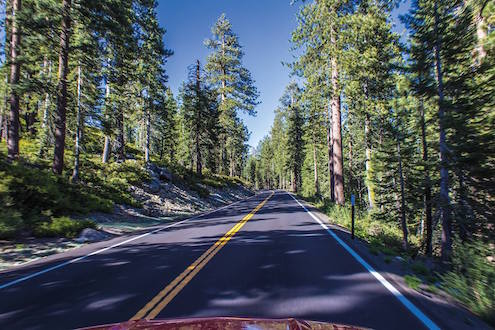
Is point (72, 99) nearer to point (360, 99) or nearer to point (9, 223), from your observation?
point (9, 223)

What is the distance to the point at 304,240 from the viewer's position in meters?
9.01

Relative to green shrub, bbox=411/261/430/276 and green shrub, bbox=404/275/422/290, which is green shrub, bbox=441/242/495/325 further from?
green shrub, bbox=411/261/430/276

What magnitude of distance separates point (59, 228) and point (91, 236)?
3.66ft

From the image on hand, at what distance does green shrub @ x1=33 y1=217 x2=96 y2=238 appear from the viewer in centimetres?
967

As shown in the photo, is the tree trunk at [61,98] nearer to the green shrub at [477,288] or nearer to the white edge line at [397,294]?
the white edge line at [397,294]

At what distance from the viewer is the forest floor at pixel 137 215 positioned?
8242 millimetres

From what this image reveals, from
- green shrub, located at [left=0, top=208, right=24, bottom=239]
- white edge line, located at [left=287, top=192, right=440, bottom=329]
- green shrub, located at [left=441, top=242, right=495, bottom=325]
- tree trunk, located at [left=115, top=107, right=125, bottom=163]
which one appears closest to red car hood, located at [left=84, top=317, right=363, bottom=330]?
white edge line, located at [left=287, top=192, right=440, bottom=329]

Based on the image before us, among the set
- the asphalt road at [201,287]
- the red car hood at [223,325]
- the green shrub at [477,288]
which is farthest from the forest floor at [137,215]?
the green shrub at [477,288]

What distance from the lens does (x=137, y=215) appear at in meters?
16.8

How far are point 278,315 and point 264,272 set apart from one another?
2003 mm

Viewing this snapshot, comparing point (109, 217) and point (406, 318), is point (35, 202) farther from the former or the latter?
point (406, 318)

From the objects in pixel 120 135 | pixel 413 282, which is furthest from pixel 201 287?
pixel 120 135

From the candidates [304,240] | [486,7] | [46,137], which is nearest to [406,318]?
[304,240]

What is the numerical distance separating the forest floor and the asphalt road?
1207mm
